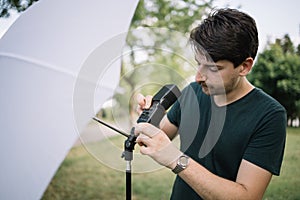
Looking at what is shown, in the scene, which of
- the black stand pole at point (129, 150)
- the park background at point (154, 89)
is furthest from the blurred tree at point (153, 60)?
the black stand pole at point (129, 150)

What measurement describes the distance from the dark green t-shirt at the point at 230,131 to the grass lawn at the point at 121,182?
6.11 ft

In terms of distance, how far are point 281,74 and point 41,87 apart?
2461mm

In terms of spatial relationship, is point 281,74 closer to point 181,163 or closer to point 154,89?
point 154,89

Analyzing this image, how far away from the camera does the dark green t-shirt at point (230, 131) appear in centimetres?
131

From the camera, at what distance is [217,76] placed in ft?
4.17

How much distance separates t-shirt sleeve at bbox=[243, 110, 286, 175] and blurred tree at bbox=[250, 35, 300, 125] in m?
2.16

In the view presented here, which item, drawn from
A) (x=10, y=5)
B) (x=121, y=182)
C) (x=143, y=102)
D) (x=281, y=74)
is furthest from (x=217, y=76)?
(x=121, y=182)

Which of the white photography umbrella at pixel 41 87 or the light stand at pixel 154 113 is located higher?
the light stand at pixel 154 113

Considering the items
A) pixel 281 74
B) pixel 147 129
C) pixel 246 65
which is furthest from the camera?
pixel 281 74

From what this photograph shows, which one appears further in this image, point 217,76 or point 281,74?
point 281,74

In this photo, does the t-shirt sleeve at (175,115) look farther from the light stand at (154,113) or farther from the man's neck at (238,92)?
the light stand at (154,113)

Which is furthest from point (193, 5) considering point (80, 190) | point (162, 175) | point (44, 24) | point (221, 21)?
point (221, 21)

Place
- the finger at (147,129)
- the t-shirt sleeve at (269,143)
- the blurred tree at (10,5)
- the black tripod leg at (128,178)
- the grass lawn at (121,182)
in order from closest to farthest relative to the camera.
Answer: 1. the finger at (147,129)
2. the black tripod leg at (128,178)
3. the t-shirt sleeve at (269,143)
4. the blurred tree at (10,5)
5. the grass lawn at (121,182)

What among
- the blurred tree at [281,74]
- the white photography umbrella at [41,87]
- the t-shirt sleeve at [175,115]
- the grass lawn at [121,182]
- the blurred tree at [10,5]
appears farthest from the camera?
the blurred tree at [281,74]
